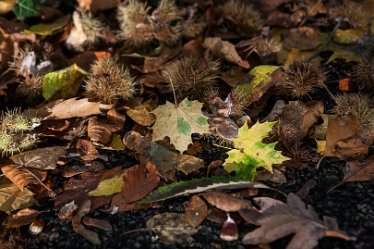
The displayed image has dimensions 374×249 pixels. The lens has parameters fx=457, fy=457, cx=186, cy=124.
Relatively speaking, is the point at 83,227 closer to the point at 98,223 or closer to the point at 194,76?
the point at 98,223

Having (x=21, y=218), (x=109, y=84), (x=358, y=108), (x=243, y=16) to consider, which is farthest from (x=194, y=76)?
(x=21, y=218)

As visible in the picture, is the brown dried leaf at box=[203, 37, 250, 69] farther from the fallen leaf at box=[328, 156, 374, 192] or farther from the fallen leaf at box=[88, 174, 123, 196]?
the fallen leaf at box=[88, 174, 123, 196]

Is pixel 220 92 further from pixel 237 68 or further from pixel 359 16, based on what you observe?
pixel 359 16

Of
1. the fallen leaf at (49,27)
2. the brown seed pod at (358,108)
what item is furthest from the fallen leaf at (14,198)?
the brown seed pod at (358,108)

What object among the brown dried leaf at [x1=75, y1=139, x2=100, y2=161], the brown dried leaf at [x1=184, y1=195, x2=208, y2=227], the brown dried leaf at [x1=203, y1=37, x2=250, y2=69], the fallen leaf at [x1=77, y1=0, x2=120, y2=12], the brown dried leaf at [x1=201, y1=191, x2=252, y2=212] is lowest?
the brown dried leaf at [x1=75, y1=139, x2=100, y2=161]

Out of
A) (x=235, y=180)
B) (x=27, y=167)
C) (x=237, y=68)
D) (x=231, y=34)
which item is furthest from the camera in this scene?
(x=231, y=34)

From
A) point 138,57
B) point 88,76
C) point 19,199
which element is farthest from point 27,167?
point 138,57

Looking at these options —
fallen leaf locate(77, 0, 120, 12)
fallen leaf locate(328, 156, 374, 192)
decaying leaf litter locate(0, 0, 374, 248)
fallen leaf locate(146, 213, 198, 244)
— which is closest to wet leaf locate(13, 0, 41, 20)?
decaying leaf litter locate(0, 0, 374, 248)
